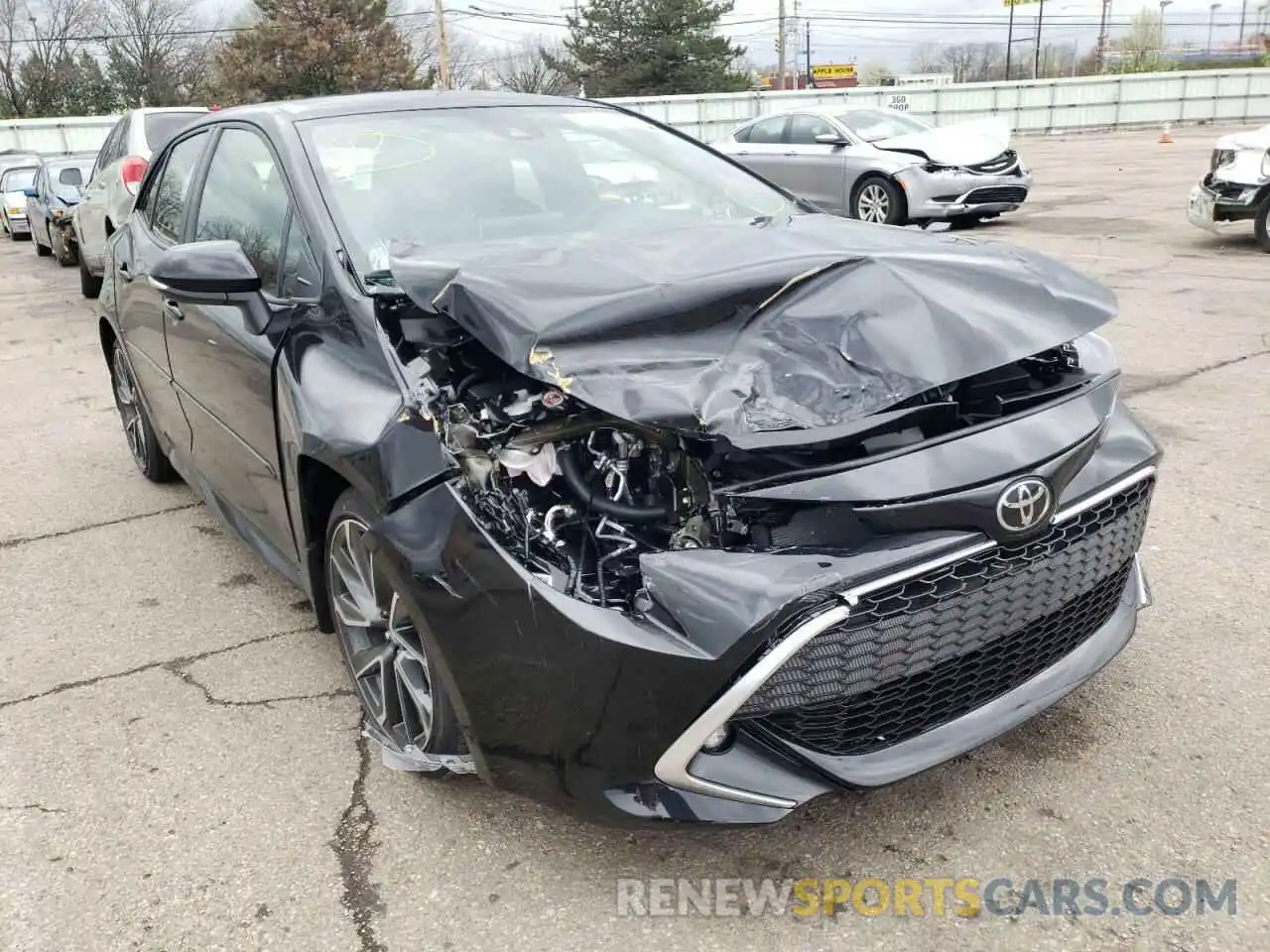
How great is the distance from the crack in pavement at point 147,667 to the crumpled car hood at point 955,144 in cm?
1086

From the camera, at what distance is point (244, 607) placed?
150 inches

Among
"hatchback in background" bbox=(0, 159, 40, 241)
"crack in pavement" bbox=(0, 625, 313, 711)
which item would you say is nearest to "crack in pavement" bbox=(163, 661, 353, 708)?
"crack in pavement" bbox=(0, 625, 313, 711)

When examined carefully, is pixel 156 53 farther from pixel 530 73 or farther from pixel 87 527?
pixel 87 527

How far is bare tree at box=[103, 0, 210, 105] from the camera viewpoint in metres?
51.9

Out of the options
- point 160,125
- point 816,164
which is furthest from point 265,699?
point 816,164

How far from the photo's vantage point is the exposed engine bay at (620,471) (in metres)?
2.07

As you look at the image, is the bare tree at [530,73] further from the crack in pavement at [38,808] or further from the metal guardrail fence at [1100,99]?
the crack in pavement at [38,808]

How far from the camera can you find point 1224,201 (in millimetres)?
9727

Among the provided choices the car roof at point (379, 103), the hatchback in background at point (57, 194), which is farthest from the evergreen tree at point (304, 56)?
the car roof at point (379, 103)

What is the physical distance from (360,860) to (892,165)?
11.6 m

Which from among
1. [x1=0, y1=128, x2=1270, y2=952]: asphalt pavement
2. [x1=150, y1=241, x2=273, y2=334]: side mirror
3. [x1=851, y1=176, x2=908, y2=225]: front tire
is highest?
[x1=150, y1=241, x2=273, y2=334]: side mirror

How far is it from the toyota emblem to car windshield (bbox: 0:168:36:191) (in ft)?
68.7

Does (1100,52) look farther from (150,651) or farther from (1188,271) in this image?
(150,651)

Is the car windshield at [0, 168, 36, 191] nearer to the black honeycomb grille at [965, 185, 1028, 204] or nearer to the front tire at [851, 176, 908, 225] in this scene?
the front tire at [851, 176, 908, 225]
